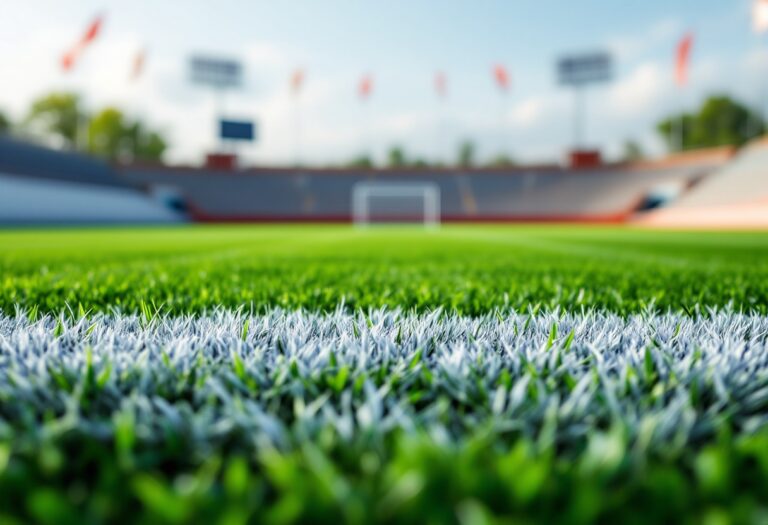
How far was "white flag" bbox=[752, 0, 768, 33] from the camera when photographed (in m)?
23.9

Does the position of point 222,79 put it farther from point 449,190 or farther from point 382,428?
point 382,428

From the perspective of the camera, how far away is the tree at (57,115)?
50125 millimetres

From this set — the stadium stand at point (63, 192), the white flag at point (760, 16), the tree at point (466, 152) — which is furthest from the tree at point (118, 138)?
the white flag at point (760, 16)

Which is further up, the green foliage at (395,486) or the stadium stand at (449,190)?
the stadium stand at (449,190)

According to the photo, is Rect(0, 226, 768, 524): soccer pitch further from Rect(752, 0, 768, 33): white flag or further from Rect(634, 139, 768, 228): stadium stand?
Rect(752, 0, 768, 33): white flag

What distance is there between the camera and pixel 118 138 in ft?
171

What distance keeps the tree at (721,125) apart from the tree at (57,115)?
57.3 meters

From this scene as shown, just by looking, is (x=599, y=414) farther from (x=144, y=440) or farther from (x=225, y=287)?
(x=225, y=287)

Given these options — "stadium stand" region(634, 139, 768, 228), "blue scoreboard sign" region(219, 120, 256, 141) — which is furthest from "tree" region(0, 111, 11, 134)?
"stadium stand" region(634, 139, 768, 228)

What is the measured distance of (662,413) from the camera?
0.79 m

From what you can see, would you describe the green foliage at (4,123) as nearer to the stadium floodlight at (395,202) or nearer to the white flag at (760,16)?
the stadium floodlight at (395,202)

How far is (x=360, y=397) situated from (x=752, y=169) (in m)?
33.9

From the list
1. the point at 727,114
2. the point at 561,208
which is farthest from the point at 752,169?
the point at 727,114

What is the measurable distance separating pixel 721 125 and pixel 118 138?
2331 inches
